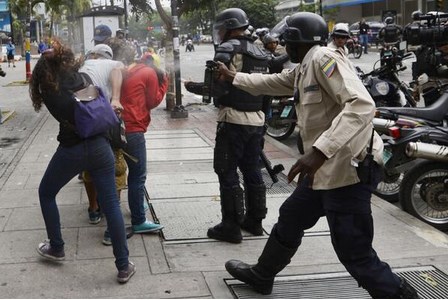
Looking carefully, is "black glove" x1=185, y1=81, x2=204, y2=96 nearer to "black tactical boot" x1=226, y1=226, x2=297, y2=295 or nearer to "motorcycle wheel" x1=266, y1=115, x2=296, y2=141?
"black tactical boot" x1=226, y1=226, x2=297, y2=295

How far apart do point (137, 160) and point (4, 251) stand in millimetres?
1211

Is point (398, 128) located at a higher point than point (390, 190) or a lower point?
higher

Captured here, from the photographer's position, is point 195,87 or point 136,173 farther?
point 136,173

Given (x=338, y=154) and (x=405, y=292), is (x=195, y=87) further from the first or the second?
(x=405, y=292)

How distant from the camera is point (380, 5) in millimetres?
50438

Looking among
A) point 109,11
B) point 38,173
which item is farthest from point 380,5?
point 38,173

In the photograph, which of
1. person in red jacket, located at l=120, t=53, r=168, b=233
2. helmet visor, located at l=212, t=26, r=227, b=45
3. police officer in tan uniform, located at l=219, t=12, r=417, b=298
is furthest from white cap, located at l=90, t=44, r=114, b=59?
police officer in tan uniform, located at l=219, t=12, r=417, b=298

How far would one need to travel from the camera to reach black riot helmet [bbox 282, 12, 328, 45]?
3428mm

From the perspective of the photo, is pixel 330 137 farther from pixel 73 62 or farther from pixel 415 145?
pixel 415 145

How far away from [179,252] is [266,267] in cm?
105

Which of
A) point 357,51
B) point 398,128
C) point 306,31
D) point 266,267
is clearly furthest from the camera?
point 357,51

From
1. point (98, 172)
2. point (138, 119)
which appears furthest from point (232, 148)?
point (98, 172)

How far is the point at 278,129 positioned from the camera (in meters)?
9.99

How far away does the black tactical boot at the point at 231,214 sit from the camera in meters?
4.80
